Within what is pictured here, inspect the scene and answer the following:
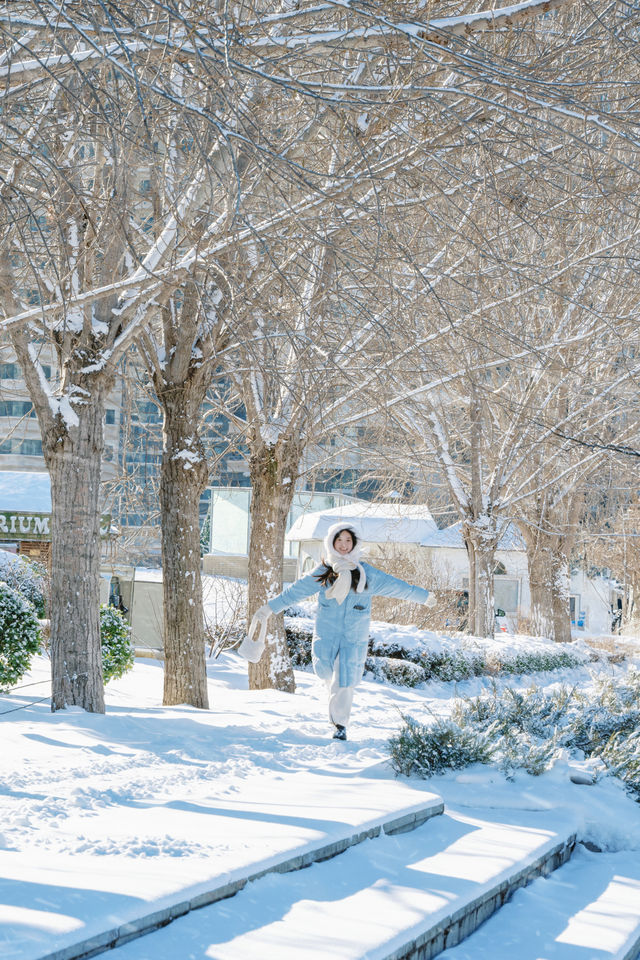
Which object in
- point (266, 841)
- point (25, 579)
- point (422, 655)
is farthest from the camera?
point (422, 655)

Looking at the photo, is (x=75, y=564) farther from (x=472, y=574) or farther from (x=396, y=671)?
(x=472, y=574)

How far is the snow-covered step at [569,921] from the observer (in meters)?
3.65

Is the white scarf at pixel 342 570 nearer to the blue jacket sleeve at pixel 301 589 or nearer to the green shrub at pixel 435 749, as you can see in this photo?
the blue jacket sleeve at pixel 301 589

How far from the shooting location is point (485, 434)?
18.2 m

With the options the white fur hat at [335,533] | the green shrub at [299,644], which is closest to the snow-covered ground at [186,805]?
the white fur hat at [335,533]

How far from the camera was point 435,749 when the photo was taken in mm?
6023

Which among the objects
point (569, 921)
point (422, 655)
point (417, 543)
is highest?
point (417, 543)

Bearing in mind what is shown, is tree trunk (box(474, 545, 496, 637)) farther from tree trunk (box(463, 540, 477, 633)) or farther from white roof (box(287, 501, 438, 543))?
white roof (box(287, 501, 438, 543))

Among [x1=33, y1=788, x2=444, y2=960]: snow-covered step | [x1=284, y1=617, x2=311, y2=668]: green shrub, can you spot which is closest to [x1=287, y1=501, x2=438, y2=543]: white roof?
[x1=284, y1=617, x2=311, y2=668]: green shrub

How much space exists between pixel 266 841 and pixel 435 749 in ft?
7.60

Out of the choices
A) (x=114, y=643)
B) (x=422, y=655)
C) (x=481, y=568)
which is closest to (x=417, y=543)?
(x=481, y=568)

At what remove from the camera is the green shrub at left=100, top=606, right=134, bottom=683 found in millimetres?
11352

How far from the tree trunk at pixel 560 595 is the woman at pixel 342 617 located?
1656 cm

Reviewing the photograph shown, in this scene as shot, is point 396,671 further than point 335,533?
Yes
